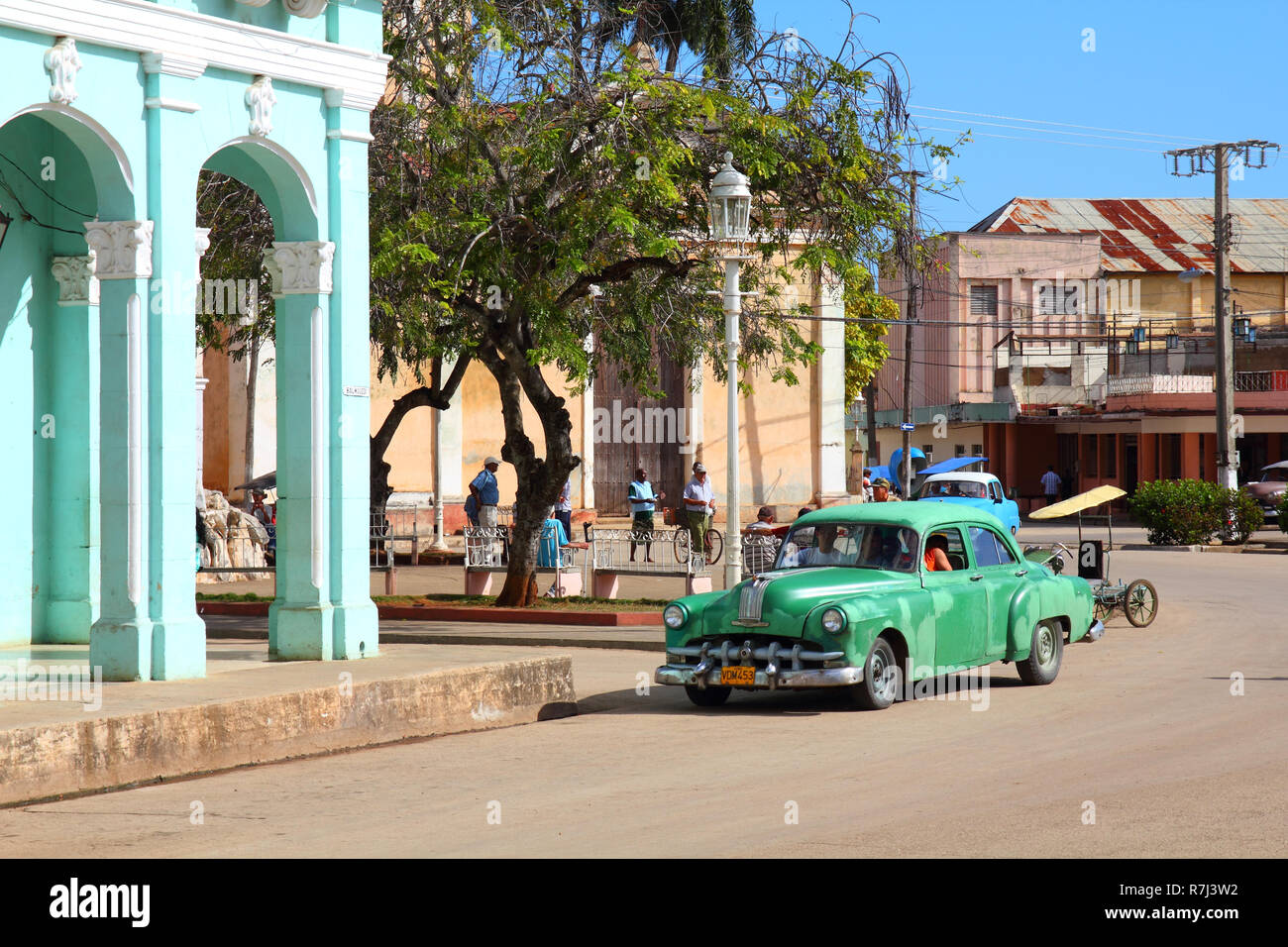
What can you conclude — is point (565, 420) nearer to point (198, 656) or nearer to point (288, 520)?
point (288, 520)

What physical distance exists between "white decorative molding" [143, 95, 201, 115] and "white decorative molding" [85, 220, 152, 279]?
2.72 ft

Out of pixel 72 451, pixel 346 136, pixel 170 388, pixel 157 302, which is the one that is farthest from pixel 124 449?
pixel 346 136

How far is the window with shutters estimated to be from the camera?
5897 centimetres

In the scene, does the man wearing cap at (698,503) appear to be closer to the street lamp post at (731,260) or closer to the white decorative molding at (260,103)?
the street lamp post at (731,260)

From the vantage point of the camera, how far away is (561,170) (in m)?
17.4

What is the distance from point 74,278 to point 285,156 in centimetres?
231

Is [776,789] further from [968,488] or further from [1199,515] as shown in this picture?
[1199,515]

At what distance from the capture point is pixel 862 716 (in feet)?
38.5

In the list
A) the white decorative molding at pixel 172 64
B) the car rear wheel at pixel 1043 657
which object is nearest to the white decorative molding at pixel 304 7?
the white decorative molding at pixel 172 64

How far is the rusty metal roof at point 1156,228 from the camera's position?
62.5m

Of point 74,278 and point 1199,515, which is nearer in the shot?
point 74,278

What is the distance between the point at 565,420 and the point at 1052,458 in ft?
136

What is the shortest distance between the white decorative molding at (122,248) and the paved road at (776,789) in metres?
3.69
